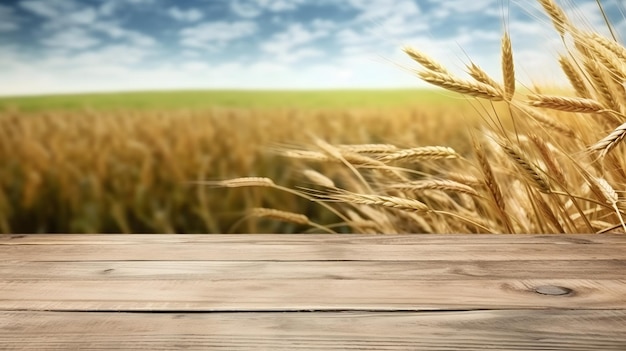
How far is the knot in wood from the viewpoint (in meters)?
0.55

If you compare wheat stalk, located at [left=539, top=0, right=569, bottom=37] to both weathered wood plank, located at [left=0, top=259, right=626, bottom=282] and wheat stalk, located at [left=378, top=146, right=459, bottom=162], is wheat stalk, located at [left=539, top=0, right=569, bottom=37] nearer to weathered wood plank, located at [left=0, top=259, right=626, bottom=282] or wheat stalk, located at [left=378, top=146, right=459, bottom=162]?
wheat stalk, located at [left=378, top=146, right=459, bottom=162]

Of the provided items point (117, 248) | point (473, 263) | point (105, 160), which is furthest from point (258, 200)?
point (473, 263)

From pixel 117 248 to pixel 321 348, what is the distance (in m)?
0.42

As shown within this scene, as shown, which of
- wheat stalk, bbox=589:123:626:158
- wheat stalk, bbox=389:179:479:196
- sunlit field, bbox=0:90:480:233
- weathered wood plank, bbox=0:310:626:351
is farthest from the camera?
sunlit field, bbox=0:90:480:233

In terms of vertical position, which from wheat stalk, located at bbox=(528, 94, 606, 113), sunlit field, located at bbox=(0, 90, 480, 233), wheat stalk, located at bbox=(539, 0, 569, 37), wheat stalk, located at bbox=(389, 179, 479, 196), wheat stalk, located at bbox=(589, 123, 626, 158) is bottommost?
sunlit field, located at bbox=(0, 90, 480, 233)

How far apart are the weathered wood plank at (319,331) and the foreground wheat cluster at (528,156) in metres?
0.25

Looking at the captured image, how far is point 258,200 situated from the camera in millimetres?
1660

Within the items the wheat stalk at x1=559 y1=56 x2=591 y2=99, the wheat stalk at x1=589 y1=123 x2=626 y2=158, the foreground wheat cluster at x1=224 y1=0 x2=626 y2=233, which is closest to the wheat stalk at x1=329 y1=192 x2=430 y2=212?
the foreground wheat cluster at x1=224 y1=0 x2=626 y2=233

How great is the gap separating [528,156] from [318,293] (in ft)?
1.40

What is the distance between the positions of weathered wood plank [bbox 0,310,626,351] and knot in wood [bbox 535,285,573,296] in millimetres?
52

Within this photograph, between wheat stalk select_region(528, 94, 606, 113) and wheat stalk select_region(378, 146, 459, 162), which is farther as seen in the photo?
wheat stalk select_region(378, 146, 459, 162)

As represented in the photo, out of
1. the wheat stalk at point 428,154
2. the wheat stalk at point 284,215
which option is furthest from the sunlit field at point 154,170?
the wheat stalk at point 428,154

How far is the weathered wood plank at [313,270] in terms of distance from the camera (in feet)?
2.00

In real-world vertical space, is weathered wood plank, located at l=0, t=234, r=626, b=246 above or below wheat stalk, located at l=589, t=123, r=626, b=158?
below
